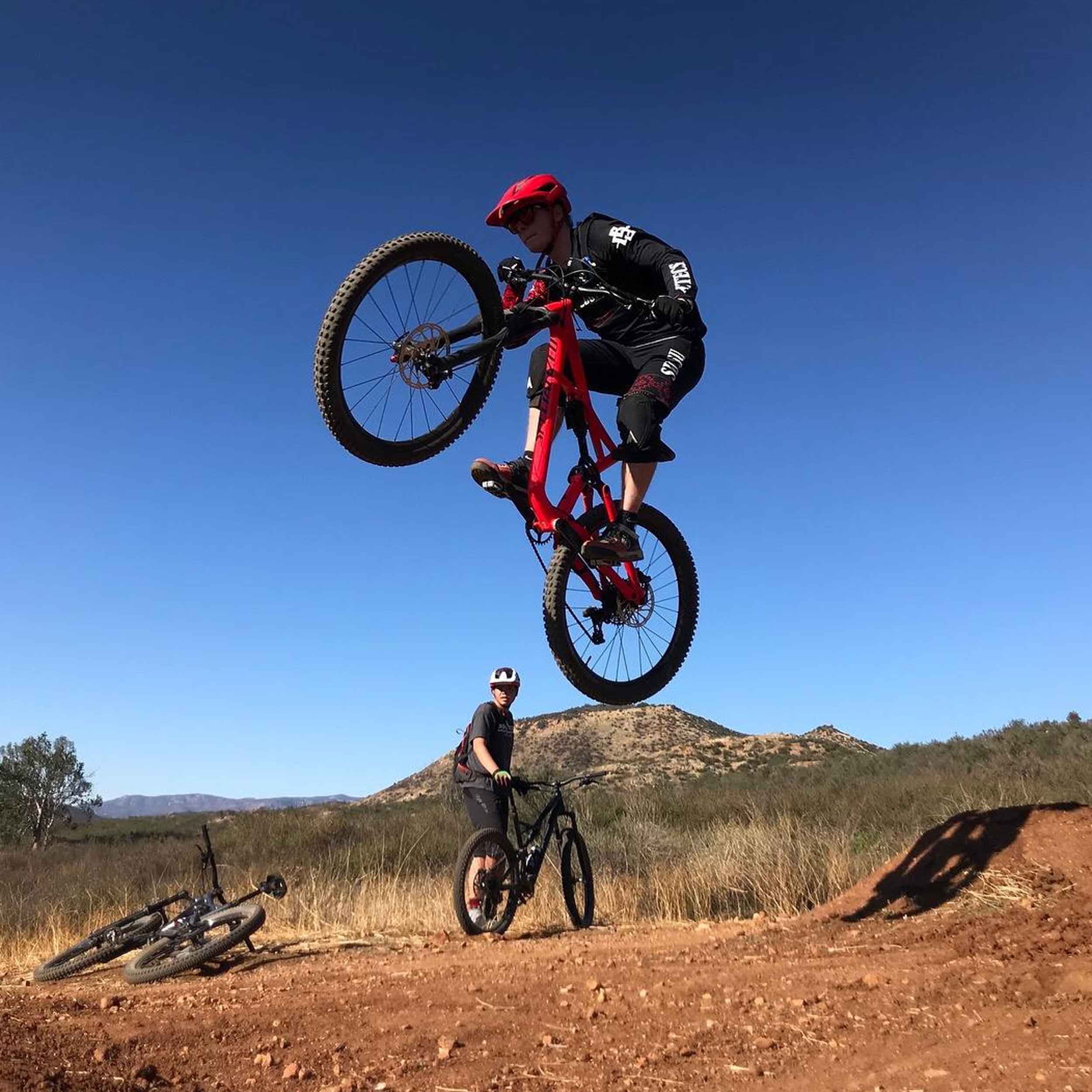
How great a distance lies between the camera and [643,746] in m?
58.7

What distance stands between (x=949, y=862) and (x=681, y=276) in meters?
8.74

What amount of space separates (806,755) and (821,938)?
142 feet

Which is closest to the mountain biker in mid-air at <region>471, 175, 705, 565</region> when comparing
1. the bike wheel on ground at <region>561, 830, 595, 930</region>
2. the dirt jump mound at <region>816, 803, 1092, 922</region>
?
the dirt jump mound at <region>816, 803, 1092, 922</region>

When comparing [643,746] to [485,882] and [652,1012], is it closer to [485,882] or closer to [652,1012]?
[485,882]

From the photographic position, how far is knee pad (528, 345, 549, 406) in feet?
18.7

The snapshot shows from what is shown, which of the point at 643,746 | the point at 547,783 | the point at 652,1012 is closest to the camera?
the point at 652,1012

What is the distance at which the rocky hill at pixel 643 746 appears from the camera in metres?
49.6

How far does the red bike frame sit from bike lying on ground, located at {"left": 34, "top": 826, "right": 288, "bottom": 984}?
18.8ft

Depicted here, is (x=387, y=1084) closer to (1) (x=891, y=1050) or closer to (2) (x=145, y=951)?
(1) (x=891, y=1050)

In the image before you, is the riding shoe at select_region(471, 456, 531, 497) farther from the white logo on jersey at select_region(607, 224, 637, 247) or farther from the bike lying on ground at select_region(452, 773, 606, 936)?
the bike lying on ground at select_region(452, 773, 606, 936)

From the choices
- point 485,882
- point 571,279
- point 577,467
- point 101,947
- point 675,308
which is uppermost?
point 571,279

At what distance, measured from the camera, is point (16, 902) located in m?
16.6

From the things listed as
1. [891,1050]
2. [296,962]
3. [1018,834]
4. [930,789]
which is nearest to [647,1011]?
[891,1050]

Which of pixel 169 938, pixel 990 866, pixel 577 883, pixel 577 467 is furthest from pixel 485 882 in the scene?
pixel 577 467
